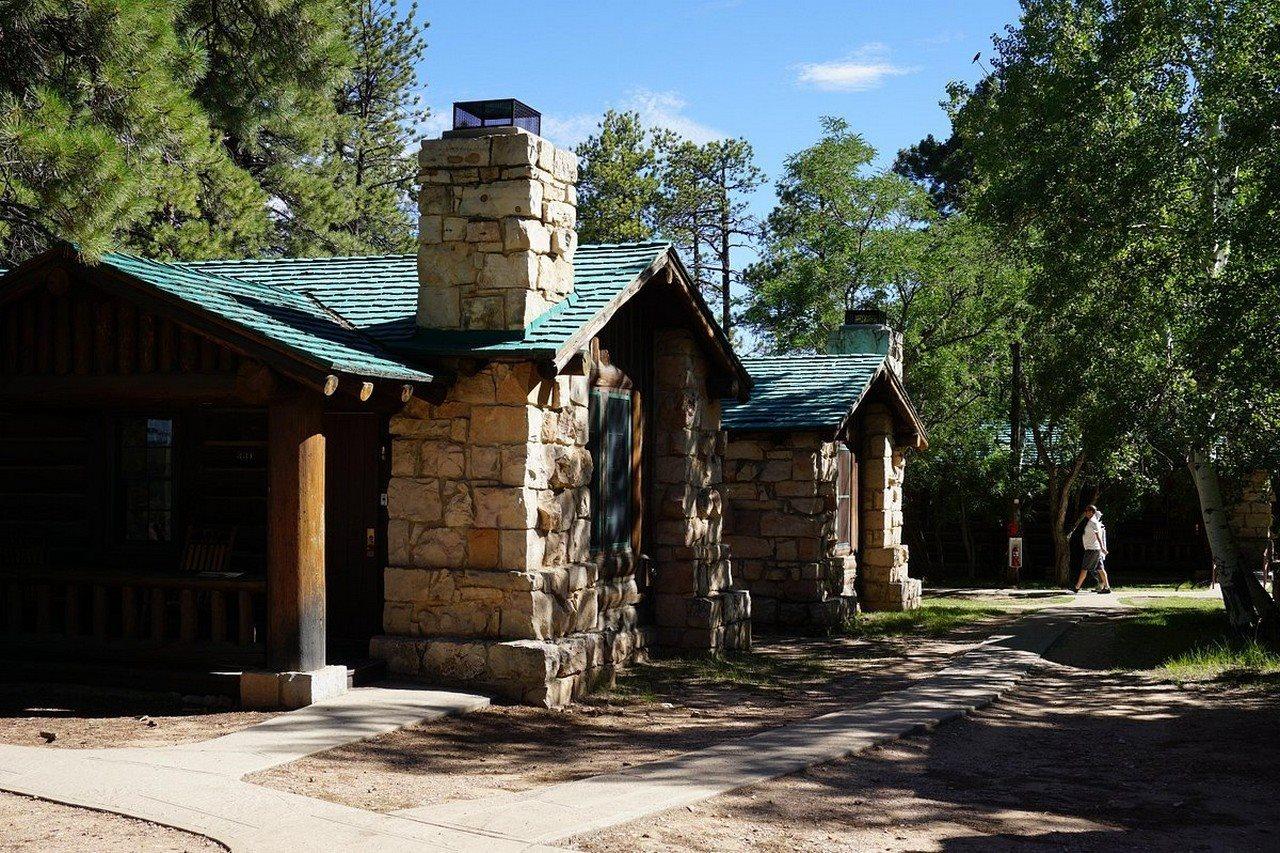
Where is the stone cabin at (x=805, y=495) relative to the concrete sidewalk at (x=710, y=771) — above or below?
above

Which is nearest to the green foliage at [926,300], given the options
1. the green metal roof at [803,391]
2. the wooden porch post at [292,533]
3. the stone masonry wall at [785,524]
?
the green metal roof at [803,391]

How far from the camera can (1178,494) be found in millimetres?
25734

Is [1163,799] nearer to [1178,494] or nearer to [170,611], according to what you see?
[170,611]

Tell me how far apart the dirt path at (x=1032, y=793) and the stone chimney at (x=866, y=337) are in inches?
382

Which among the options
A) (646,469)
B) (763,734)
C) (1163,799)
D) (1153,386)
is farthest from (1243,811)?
(1153,386)

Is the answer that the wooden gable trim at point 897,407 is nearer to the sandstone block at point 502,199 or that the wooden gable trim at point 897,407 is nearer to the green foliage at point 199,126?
the sandstone block at point 502,199

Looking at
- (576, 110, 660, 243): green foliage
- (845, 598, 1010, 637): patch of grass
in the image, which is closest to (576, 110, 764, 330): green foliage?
(576, 110, 660, 243): green foliage

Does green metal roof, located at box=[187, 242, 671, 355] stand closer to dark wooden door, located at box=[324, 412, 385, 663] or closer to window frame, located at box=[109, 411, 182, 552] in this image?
dark wooden door, located at box=[324, 412, 385, 663]

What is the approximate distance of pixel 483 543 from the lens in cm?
1028

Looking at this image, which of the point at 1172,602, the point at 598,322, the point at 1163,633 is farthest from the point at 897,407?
the point at 598,322

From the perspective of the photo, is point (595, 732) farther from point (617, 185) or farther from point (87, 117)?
point (617, 185)

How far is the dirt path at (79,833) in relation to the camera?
5.93 metres

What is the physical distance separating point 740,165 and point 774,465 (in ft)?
75.8

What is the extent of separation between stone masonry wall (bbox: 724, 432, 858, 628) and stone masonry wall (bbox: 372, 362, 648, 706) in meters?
6.73
